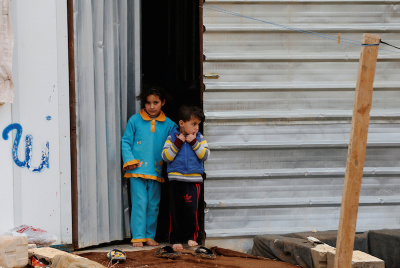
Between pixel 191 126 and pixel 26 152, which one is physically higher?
pixel 191 126

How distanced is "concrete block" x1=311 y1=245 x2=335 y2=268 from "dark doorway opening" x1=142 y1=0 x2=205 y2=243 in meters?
2.83

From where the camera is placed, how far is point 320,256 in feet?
15.5

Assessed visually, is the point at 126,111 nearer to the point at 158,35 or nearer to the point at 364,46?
the point at 158,35

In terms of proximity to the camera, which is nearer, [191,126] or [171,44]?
[191,126]

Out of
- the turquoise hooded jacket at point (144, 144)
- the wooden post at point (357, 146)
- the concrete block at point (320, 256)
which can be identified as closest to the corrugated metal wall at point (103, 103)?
the turquoise hooded jacket at point (144, 144)

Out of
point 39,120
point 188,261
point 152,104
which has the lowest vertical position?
point 188,261

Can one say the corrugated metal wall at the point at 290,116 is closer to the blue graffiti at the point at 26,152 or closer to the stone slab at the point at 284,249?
the stone slab at the point at 284,249

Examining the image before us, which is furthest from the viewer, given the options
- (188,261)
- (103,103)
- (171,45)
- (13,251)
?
(171,45)

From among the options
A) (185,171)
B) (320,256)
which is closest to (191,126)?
(185,171)

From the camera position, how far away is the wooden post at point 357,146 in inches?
147

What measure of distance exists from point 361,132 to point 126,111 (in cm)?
267

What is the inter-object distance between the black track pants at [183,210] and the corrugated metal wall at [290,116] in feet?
0.49

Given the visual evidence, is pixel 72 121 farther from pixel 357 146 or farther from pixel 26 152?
pixel 357 146

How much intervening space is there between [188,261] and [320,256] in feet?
3.68
